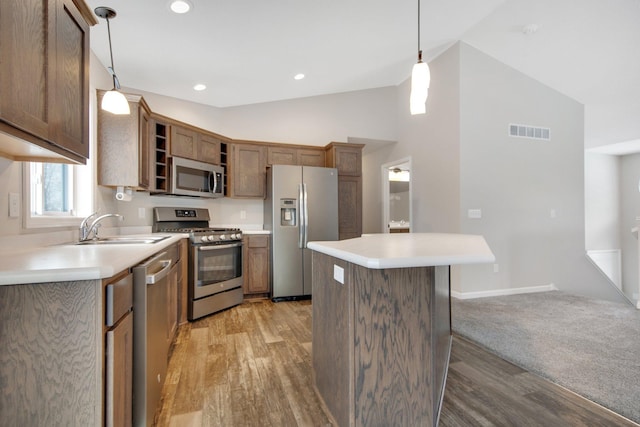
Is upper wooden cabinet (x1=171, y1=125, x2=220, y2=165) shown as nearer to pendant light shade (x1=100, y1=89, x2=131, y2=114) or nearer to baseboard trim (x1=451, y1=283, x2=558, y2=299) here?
pendant light shade (x1=100, y1=89, x2=131, y2=114)

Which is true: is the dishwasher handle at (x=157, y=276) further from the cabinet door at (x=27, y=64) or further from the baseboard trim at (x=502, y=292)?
the baseboard trim at (x=502, y=292)

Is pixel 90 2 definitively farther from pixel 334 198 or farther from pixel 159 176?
pixel 334 198

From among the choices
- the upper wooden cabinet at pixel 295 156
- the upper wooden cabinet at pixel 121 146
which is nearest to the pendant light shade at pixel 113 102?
the upper wooden cabinet at pixel 121 146

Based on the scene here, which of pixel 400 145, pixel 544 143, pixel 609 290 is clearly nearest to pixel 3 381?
pixel 400 145

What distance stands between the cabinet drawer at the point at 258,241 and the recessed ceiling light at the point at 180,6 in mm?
2484

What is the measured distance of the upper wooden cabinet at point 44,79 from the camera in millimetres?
1017

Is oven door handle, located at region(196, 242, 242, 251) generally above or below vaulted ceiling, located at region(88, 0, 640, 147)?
below

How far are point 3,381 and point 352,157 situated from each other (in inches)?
161

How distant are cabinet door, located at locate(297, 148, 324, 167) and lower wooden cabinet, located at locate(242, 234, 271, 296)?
1286mm

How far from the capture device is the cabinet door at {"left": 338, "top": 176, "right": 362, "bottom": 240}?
450 cm

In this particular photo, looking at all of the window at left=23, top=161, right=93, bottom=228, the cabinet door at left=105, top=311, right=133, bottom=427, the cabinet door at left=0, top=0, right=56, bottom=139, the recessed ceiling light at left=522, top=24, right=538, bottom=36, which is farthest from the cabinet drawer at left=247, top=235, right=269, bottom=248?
the recessed ceiling light at left=522, top=24, right=538, bottom=36

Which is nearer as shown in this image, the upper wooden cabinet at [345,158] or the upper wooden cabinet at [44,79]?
the upper wooden cabinet at [44,79]

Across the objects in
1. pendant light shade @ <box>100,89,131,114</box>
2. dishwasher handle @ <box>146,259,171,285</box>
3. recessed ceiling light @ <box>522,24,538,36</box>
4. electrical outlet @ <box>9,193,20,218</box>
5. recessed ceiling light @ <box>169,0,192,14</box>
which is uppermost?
recessed ceiling light @ <box>522,24,538,36</box>

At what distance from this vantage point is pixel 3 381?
0.95 m
